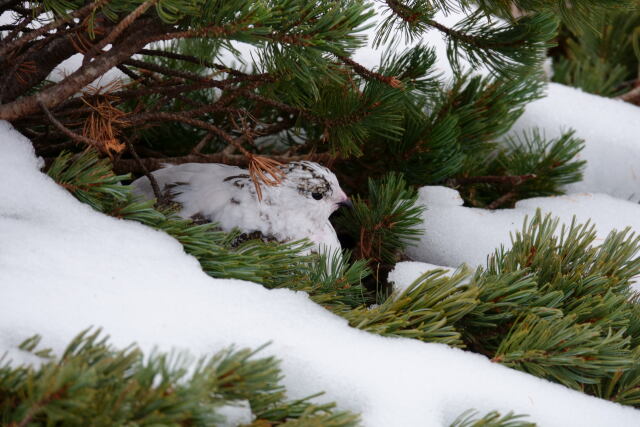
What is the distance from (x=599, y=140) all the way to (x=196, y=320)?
1.49 metres

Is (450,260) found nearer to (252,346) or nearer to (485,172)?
(485,172)

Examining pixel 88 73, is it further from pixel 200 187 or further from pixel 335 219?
pixel 335 219

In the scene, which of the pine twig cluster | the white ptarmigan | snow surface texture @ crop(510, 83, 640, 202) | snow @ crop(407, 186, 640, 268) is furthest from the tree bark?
snow surface texture @ crop(510, 83, 640, 202)

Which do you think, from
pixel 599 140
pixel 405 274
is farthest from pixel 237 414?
pixel 599 140

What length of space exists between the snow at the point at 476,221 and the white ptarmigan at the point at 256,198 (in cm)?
24

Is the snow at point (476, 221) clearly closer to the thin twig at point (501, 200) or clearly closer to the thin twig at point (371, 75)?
the thin twig at point (501, 200)

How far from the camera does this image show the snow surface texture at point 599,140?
1869 mm

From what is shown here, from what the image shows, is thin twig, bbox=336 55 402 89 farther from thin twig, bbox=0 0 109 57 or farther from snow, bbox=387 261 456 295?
thin twig, bbox=0 0 109 57

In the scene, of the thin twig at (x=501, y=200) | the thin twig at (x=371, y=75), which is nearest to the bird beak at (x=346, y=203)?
the thin twig at (x=371, y=75)

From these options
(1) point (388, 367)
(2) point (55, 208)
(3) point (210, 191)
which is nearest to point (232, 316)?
(1) point (388, 367)

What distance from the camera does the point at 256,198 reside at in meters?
1.30

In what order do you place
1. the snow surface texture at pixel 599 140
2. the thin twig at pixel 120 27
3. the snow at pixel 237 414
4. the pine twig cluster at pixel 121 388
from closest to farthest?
the pine twig cluster at pixel 121 388 → the snow at pixel 237 414 → the thin twig at pixel 120 27 → the snow surface texture at pixel 599 140

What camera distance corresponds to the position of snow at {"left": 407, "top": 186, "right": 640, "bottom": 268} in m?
1.43

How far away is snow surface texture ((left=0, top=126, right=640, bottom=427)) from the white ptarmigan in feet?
0.94
